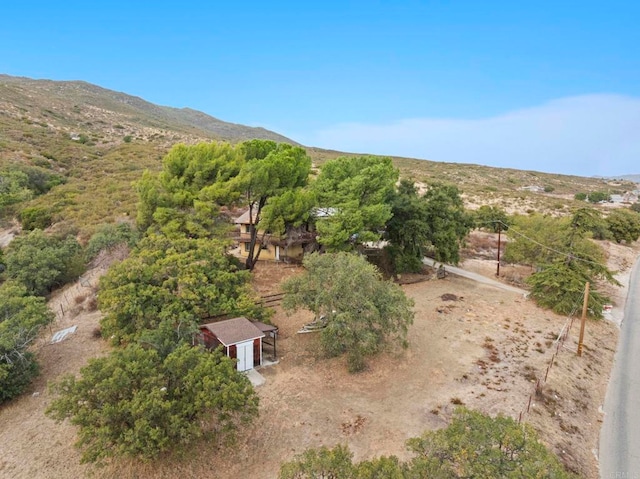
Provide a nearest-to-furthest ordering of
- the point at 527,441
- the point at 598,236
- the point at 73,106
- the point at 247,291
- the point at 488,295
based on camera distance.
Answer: the point at 527,441 → the point at 247,291 → the point at 488,295 → the point at 598,236 → the point at 73,106

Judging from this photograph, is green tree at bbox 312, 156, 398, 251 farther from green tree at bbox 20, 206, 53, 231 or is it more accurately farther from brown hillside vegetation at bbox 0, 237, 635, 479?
green tree at bbox 20, 206, 53, 231

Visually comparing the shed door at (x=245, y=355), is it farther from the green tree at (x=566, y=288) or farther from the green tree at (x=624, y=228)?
the green tree at (x=624, y=228)

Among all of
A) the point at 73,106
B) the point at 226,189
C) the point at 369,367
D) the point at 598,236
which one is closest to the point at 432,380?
the point at 369,367

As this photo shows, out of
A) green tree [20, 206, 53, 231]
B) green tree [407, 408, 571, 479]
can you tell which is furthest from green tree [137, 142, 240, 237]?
green tree [20, 206, 53, 231]

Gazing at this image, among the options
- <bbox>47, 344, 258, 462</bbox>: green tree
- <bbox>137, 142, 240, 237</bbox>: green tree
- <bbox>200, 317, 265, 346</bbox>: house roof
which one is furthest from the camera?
<bbox>137, 142, 240, 237</bbox>: green tree

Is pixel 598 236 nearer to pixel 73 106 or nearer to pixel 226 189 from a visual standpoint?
pixel 226 189

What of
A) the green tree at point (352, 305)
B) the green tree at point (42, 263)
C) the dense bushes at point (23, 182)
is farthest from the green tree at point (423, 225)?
the dense bushes at point (23, 182)

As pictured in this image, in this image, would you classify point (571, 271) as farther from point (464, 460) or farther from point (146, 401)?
point (146, 401)
